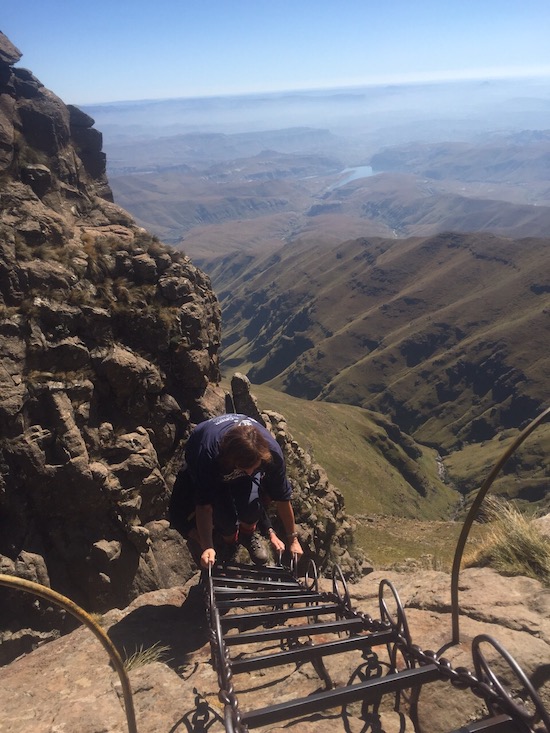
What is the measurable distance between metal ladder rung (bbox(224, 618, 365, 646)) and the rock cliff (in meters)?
10.5

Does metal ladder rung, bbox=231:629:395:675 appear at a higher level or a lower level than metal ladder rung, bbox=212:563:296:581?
higher

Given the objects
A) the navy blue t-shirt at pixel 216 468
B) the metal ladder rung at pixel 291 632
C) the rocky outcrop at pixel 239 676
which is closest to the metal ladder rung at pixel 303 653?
the metal ladder rung at pixel 291 632

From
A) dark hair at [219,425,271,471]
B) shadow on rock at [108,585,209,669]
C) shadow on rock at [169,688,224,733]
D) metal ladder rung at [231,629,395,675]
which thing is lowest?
shadow on rock at [108,585,209,669]

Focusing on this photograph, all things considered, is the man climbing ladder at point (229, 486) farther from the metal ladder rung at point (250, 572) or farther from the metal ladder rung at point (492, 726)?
the metal ladder rung at point (492, 726)

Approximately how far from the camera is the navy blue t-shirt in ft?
25.8

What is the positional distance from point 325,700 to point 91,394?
51.4 ft

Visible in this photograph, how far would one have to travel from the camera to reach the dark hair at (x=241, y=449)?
24.1 ft

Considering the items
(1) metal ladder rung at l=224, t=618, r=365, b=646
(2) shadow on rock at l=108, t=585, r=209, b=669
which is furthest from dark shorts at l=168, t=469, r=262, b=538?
(1) metal ladder rung at l=224, t=618, r=365, b=646

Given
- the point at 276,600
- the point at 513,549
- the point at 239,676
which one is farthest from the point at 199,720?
the point at 513,549

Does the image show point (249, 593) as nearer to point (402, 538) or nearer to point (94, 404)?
point (94, 404)

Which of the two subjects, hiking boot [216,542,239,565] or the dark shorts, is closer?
the dark shorts

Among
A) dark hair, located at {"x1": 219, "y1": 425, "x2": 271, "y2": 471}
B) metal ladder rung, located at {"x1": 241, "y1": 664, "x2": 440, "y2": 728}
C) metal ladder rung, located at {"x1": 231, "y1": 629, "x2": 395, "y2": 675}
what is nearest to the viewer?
metal ladder rung, located at {"x1": 241, "y1": 664, "x2": 440, "y2": 728}

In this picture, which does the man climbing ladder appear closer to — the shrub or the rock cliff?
the shrub

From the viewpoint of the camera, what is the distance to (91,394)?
17781 millimetres
